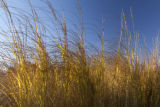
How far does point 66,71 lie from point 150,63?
5.66 ft

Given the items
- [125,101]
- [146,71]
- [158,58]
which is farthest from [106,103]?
[158,58]

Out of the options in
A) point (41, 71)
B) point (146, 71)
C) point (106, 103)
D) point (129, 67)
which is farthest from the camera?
point (146, 71)

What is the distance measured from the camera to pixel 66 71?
1.18m

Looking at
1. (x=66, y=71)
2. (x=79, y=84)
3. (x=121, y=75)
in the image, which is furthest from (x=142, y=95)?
(x=66, y=71)

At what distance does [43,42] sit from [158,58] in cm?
223

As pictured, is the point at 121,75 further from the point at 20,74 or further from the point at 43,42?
the point at 20,74

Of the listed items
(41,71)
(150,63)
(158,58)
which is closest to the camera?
(41,71)

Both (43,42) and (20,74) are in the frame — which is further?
(43,42)

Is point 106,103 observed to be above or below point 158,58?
below

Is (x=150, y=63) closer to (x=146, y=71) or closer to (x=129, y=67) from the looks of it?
(x=146, y=71)

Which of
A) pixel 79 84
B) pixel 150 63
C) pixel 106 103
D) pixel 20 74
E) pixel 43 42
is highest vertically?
pixel 43 42

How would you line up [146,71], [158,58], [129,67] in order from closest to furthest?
[129,67], [146,71], [158,58]

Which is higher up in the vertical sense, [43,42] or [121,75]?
[43,42]

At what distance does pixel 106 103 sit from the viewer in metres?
1.47
